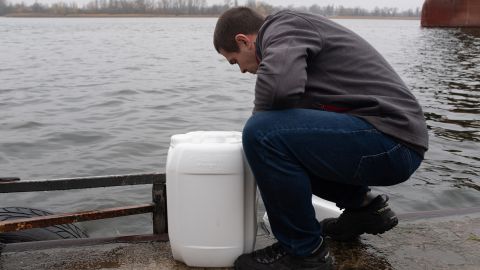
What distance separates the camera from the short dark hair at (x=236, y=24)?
2.75 metres

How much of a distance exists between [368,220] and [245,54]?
3.96 feet

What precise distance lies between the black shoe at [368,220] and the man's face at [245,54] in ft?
3.40

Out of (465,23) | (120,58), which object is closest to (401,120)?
(120,58)

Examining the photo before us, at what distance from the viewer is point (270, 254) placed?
9.32 ft

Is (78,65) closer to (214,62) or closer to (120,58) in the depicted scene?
(120,58)

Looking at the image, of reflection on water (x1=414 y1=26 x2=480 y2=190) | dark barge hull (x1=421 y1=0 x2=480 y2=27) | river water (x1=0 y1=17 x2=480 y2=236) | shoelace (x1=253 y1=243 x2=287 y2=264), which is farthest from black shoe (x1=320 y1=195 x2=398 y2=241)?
dark barge hull (x1=421 y1=0 x2=480 y2=27)

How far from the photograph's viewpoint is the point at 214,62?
25094 mm

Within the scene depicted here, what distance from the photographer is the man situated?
8.19 ft

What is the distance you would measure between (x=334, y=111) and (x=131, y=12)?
13219 cm

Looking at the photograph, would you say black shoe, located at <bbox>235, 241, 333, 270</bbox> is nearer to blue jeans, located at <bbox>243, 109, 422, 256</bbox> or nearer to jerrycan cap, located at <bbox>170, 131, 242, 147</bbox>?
blue jeans, located at <bbox>243, 109, 422, 256</bbox>

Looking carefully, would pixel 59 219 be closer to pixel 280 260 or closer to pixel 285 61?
pixel 280 260

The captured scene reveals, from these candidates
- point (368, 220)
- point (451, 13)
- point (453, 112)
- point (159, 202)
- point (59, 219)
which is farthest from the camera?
point (451, 13)

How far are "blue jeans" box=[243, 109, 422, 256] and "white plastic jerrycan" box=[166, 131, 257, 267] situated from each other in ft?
0.56

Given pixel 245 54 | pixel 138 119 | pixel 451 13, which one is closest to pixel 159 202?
pixel 245 54
